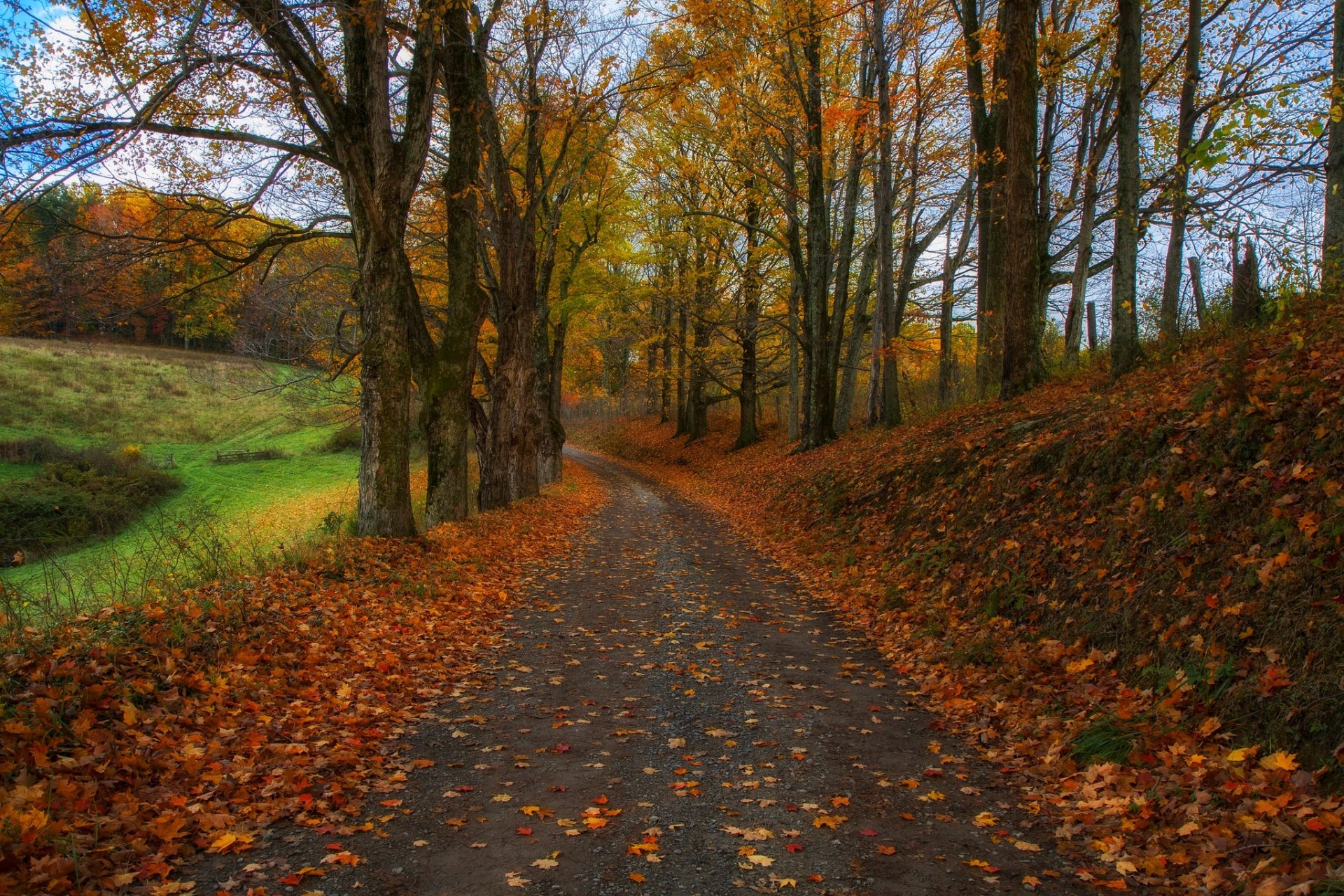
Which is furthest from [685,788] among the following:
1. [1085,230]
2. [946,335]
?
[946,335]

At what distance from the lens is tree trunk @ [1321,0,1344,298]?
8.14m

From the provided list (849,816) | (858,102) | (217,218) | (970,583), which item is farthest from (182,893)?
(858,102)

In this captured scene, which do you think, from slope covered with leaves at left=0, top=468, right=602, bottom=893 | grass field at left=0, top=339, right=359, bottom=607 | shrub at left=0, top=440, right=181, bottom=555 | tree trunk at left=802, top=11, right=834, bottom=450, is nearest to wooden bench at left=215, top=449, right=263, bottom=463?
grass field at left=0, top=339, right=359, bottom=607

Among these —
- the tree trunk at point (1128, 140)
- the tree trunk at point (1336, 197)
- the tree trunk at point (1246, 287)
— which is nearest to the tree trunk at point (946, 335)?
the tree trunk at point (1128, 140)

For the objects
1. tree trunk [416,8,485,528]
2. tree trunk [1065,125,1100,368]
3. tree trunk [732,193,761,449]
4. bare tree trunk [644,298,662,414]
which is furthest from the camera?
bare tree trunk [644,298,662,414]

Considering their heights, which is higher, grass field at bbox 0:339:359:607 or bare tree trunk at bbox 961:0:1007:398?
bare tree trunk at bbox 961:0:1007:398

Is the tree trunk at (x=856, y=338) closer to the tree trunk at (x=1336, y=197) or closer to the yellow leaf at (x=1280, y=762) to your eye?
the tree trunk at (x=1336, y=197)

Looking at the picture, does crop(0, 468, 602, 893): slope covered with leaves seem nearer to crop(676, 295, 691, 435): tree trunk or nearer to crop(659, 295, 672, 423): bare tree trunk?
crop(676, 295, 691, 435): tree trunk

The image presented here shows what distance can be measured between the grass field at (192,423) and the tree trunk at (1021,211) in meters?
13.2

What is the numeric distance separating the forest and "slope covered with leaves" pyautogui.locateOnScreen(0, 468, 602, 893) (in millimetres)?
34

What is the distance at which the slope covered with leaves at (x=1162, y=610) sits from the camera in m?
3.65

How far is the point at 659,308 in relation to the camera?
31.3 meters

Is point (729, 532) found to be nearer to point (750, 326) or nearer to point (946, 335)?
point (946, 335)

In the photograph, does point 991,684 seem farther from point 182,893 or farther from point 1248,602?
point 182,893
